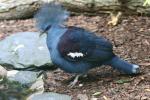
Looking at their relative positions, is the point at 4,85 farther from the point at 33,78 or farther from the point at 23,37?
the point at 23,37

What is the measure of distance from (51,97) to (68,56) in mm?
489

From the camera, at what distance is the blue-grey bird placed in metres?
4.97

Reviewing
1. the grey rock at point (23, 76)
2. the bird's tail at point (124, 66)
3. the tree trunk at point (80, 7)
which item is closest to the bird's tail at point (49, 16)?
the grey rock at point (23, 76)

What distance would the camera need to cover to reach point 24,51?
5832mm

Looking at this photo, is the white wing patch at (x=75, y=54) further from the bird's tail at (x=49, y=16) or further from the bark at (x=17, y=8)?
the bark at (x=17, y=8)

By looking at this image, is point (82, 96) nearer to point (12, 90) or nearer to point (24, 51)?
point (12, 90)

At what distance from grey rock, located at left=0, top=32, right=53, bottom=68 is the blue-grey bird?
64cm

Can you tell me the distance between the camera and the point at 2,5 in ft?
23.9

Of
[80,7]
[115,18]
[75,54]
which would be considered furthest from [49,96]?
[80,7]

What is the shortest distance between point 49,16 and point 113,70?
1014mm

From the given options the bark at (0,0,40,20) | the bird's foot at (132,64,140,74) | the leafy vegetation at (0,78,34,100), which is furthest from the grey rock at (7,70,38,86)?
the bark at (0,0,40,20)

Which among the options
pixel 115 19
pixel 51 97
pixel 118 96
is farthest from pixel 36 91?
pixel 115 19

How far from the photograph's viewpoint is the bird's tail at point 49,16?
198 inches

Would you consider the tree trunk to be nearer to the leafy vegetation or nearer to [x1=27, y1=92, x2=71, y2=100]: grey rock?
the leafy vegetation
